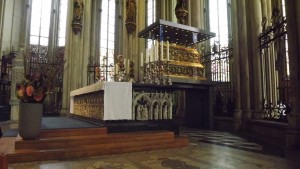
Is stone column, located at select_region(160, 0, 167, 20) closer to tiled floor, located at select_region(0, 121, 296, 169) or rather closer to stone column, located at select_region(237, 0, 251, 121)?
stone column, located at select_region(237, 0, 251, 121)

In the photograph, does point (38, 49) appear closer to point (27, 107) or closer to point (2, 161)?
point (27, 107)

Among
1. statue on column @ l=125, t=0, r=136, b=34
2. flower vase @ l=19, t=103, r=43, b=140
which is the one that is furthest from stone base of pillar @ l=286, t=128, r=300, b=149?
statue on column @ l=125, t=0, r=136, b=34

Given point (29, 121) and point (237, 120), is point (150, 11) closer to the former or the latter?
point (237, 120)

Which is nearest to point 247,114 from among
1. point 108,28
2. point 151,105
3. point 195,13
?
point 151,105

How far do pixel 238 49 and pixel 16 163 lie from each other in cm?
747

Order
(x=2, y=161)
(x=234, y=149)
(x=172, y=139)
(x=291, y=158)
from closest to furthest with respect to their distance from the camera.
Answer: (x=2, y=161), (x=291, y=158), (x=234, y=149), (x=172, y=139)

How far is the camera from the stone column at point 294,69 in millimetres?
4629

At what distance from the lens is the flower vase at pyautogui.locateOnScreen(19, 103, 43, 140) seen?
3713 mm

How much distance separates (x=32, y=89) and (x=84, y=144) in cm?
123

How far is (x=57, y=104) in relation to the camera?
45.3 ft

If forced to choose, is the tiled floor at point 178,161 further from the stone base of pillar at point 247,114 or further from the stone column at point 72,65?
the stone column at point 72,65

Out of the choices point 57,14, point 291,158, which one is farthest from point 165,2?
point 291,158

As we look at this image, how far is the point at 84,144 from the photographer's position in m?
3.98

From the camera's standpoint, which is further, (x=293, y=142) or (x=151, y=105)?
(x=151, y=105)
